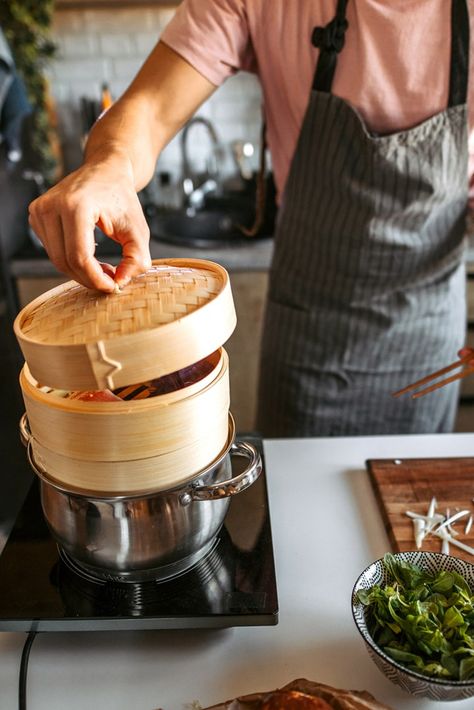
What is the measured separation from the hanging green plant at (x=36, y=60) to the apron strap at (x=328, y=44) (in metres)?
1.49

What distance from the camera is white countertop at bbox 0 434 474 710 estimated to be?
0.65 meters

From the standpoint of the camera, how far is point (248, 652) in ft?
2.29

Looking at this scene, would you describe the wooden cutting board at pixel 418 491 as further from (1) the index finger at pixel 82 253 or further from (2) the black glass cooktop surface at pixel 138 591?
(1) the index finger at pixel 82 253

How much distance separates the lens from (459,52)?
42.3 inches

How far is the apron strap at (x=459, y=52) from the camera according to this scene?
106 cm

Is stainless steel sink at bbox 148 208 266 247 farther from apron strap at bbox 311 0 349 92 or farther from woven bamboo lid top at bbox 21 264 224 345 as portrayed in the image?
woven bamboo lid top at bbox 21 264 224 345

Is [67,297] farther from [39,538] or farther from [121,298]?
[39,538]

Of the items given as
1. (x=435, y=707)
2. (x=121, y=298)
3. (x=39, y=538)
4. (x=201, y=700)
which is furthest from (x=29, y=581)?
(x=435, y=707)

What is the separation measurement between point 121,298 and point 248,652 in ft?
1.39

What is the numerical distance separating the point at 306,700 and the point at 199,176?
230 centimetres

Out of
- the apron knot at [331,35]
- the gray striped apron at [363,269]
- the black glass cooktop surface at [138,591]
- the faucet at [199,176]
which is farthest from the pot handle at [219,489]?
the faucet at [199,176]

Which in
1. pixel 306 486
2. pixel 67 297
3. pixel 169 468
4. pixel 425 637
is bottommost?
pixel 306 486

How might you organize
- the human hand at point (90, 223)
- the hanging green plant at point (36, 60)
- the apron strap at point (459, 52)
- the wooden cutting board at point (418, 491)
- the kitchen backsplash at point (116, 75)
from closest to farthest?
the human hand at point (90, 223), the wooden cutting board at point (418, 491), the apron strap at point (459, 52), the hanging green plant at point (36, 60), the kitchen backsplash at point (116, 75)

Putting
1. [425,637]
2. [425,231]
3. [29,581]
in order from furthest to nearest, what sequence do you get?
[425,231] < [29,581] < [425,637]
